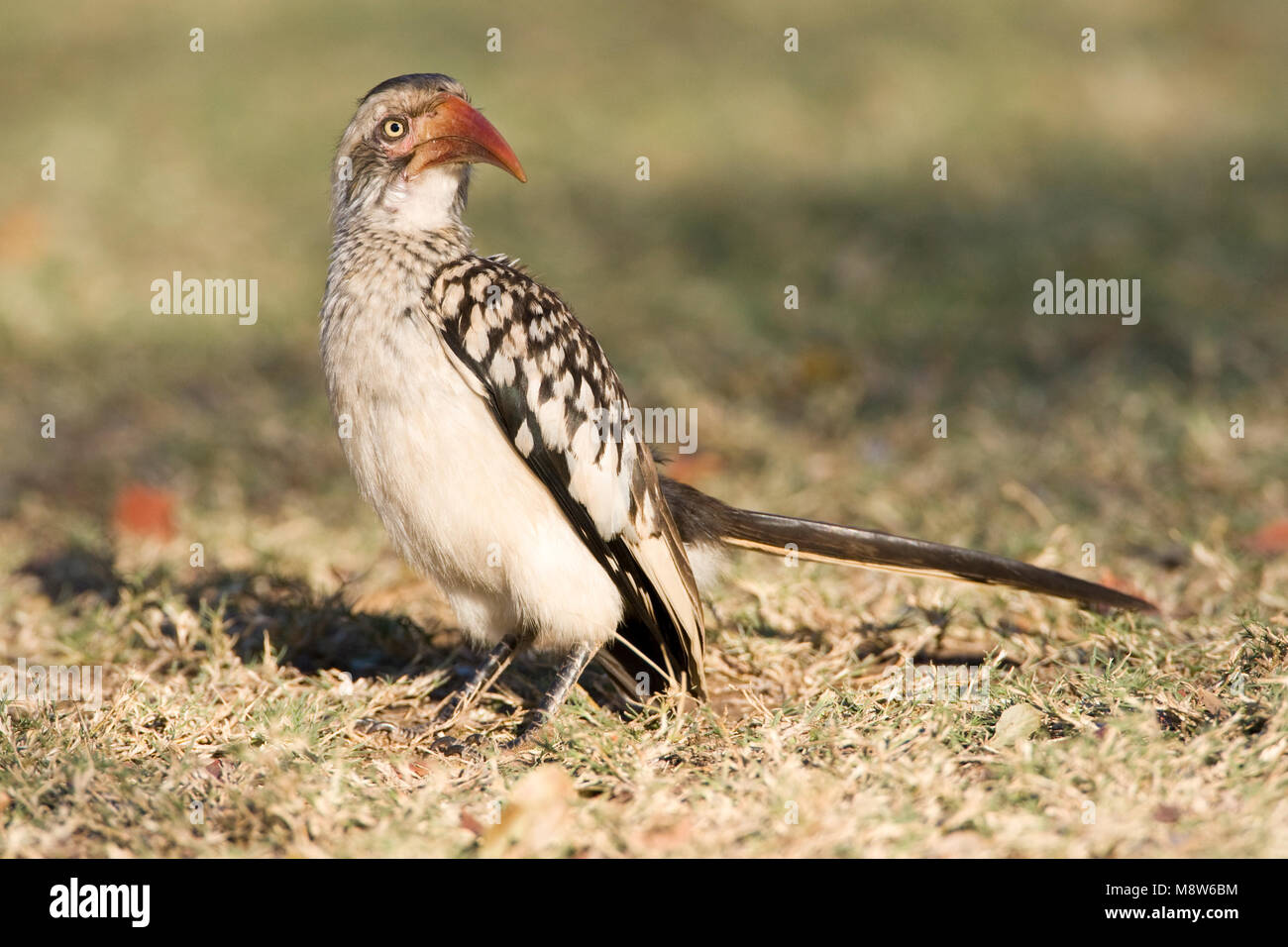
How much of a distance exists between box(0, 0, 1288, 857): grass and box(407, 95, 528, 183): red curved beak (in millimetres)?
1366

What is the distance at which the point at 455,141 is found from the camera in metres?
3.55

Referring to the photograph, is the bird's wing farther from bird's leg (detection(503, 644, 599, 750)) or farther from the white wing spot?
bird's leg (detection(503, 644, 599, 750))

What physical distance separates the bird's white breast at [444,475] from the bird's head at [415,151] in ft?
1.16

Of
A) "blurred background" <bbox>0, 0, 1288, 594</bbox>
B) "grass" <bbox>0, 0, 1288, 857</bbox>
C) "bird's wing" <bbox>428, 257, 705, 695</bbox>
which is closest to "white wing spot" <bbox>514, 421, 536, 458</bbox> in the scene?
"bird's wing" <bbox>428, 257, 705, 695</bbox>

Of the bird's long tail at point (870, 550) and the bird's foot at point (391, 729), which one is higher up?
the bird's long tail at point (870, 550)

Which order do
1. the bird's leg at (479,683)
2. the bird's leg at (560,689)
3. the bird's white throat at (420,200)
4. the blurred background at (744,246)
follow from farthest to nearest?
the blurred background at (744,246)
the bird's white throat at (420,200)
the bird's leg at (479,683)
the bird's leg at (560,689)

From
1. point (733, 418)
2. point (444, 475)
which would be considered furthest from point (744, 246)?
point (444, 475)

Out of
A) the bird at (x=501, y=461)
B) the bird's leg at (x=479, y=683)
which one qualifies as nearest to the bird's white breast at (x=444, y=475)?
the bird at (x=501, y=461)

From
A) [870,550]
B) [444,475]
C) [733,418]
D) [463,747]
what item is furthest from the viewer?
[733,418]

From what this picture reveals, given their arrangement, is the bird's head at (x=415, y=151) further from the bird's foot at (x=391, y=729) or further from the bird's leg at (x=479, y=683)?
the bird's foot at (x=391, y=729)

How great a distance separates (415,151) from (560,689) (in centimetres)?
156

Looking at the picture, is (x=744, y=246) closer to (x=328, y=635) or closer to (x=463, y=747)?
(x=328, y=635)

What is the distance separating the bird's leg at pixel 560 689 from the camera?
332 centimetres

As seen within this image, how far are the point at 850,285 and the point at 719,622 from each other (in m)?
4.23
